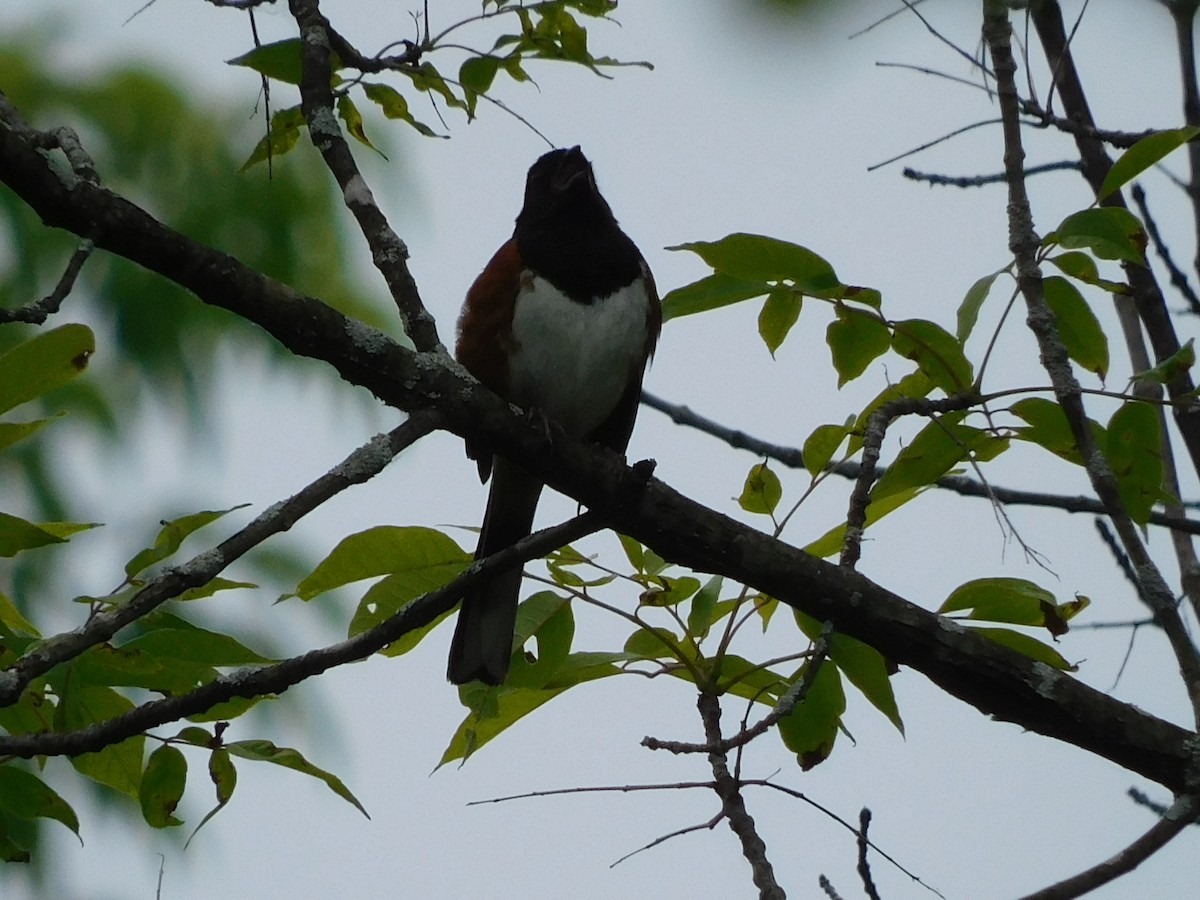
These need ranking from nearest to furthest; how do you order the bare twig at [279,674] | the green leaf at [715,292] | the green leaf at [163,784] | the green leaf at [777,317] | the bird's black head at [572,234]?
the bare twig at [279,674] < the green leaf at [163,784] < the green leaf at [715,292] < the green leaf at [777,317] < the bird's black head at [572,234]

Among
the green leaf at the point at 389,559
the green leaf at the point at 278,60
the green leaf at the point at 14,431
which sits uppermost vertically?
the green leaf at the point at 278,60

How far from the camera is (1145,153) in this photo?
1.78 metres

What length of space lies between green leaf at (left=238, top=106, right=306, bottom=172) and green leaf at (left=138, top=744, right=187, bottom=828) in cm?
97

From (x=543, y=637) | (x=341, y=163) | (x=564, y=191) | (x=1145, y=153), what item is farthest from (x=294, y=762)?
(x=564, y=191)

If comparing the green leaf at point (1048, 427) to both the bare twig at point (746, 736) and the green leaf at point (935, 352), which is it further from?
the bare twig at point (746, 736)

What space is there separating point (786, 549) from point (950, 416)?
1.06ft

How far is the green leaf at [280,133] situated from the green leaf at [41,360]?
66 centimetres

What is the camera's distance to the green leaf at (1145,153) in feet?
5.73

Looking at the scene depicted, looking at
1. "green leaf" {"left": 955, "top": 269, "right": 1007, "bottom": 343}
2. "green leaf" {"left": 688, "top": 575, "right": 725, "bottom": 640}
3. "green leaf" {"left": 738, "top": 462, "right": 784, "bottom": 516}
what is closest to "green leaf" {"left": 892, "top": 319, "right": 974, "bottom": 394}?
"green leaf" {"left": 955, "top": 269, "right": 1007, "bottom": 343}

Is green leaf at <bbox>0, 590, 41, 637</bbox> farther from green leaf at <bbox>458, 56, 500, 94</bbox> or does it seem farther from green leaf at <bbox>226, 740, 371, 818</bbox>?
green leaf at <bbox>458, 56, 500, 94</bbox>

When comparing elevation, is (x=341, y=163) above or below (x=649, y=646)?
above

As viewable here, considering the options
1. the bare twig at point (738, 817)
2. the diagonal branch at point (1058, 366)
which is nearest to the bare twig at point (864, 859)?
the bare twig at point (738, 817)

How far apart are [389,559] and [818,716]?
706 mm

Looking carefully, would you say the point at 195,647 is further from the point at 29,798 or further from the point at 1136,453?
the point at 1136,453
